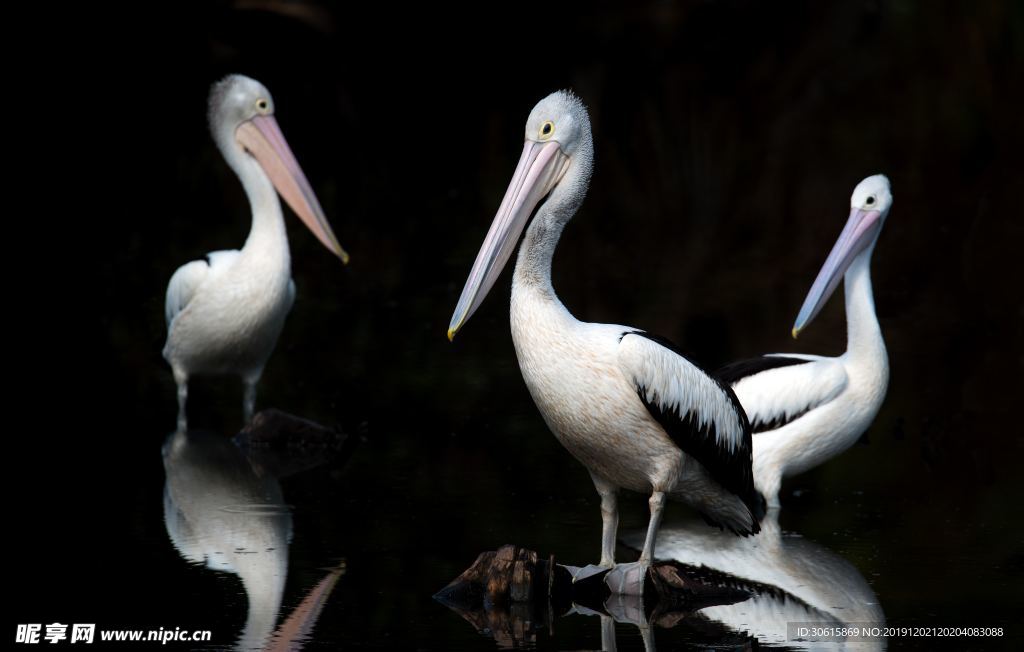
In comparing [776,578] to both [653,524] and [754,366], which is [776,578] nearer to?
[653,524]

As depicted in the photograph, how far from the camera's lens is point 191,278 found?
8.10 meters

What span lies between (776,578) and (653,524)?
2.05 ft

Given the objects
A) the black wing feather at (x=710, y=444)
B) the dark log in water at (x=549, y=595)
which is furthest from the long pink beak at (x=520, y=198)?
the dark log in water at (x=549, y=595)

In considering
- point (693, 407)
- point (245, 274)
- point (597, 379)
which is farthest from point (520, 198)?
point (245, 274)

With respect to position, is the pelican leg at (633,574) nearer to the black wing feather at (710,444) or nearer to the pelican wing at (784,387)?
the black wing feather at (710,444)

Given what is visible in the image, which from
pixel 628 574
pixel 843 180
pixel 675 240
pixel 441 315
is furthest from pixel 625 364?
pixel 843 180

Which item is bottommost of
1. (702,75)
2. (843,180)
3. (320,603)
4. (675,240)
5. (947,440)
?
(320,603)

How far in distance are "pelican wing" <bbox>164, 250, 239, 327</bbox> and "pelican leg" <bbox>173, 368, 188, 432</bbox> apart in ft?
0.94

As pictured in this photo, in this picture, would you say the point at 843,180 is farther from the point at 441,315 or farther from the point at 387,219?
the point at 441,315

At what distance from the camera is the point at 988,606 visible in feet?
16.7

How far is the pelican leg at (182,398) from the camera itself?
807 centimetres

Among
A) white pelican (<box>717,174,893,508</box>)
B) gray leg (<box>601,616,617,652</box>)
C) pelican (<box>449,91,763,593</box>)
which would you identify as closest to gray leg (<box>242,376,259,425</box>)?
white pelican (<box>717,174,893,508</box>)

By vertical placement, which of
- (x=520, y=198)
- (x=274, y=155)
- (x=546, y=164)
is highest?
(x=274, y=155)

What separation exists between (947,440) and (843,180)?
1099 cm
